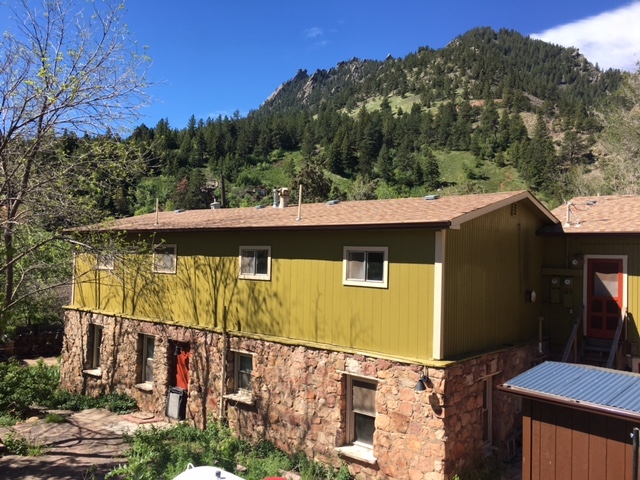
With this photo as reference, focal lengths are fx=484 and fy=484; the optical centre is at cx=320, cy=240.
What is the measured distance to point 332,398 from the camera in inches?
373

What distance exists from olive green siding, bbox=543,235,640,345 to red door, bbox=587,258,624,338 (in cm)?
18

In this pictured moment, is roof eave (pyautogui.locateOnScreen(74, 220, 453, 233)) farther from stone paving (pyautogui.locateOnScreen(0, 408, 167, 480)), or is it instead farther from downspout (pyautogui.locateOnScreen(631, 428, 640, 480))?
stone paving (pyautogui.locateOnScreen(0, 408, 167, 480))

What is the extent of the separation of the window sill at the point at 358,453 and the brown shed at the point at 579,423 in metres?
3.15

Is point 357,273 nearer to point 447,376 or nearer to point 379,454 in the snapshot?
point 447,376

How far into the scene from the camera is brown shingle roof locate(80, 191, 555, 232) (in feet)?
28.1

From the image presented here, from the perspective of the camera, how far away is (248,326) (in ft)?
36.6

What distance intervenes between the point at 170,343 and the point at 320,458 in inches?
210

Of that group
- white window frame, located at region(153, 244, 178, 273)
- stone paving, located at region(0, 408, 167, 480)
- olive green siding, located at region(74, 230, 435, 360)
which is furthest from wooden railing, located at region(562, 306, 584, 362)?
white window frame, located at region(153, 244, 178, 273)

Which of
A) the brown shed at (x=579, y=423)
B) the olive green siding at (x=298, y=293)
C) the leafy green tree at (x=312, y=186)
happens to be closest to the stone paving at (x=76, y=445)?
the olive green siding at (x=298, y=293)

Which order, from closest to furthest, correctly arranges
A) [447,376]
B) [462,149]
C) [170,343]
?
[447,376], [170,343], [462,149]

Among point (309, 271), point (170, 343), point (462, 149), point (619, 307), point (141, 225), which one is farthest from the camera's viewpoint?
point (462, 149)

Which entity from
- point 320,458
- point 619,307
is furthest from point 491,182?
point 320,458

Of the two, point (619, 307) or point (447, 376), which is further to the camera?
point (619, 307)

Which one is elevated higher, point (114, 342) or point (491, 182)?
point (491, 182)
